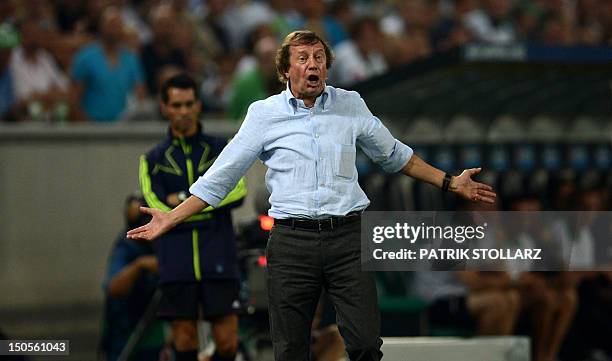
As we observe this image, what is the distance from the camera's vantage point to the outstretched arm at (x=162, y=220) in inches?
258

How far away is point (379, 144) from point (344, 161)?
25 centimetres

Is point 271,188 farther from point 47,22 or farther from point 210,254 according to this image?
point 47,22

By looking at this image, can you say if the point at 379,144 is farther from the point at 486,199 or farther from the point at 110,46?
the point at 110,46

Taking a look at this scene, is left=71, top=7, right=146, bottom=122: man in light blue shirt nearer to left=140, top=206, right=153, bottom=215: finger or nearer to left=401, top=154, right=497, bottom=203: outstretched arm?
left=140, top=206, right=153, bottom=215: finger

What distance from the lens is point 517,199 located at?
11.8m

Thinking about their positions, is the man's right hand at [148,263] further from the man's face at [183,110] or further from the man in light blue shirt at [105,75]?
the man in light blue shirt at [105,75]

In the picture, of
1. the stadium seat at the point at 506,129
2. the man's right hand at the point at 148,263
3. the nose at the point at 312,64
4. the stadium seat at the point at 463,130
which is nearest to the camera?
the nose at the point at 312,64

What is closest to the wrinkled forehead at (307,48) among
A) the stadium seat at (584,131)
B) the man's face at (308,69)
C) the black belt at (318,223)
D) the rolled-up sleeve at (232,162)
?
the man's face at (308,69)

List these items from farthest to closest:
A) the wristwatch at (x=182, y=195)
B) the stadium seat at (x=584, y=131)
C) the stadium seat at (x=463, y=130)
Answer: the stadium seat at (x=584, y=131), the stadium seat at (x=463, y=130), the wristwatch at (x=182, y=195)

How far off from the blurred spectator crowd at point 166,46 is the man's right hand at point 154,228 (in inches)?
173

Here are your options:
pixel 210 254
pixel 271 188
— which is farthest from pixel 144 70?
pixel 271 188

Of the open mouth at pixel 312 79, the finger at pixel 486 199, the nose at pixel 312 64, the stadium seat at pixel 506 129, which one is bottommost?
the finger at pixel 486 199

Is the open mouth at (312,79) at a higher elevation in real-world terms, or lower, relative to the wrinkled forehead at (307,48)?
lower

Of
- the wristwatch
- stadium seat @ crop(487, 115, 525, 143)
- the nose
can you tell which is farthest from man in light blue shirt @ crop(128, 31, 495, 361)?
stadium seat @ crop(487, 115, 525, 143)
